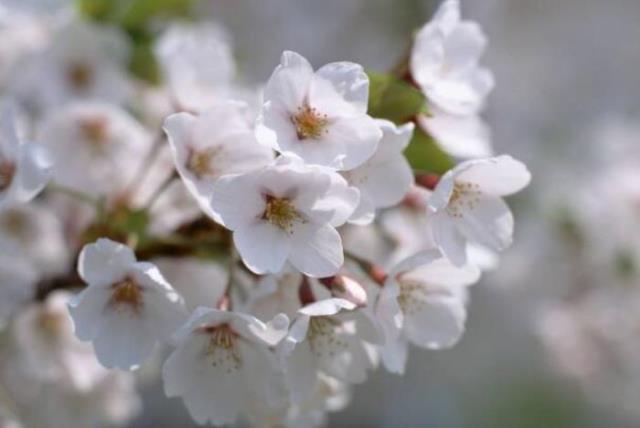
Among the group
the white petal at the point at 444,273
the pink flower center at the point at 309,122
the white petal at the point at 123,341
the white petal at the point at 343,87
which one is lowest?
the white petal at the point at 123,341

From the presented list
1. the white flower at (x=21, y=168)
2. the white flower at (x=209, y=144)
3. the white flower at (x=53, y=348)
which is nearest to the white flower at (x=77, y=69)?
the white flower at (x=53, y=348)

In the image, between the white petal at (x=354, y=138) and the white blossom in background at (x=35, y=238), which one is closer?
the white petal at (x=354, y=138)

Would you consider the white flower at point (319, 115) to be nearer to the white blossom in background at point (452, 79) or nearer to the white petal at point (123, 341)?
the white blossom in background at point (452, 79)

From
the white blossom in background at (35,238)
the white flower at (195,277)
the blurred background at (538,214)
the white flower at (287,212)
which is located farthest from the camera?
the blurred background at (538,214)

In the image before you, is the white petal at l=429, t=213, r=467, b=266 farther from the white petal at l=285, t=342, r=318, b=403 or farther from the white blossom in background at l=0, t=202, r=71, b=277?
the white blossom in background at l=0, t=202, r=71, b=277

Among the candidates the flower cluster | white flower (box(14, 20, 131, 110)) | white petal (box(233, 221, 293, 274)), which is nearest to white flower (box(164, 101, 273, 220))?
the flower cluster

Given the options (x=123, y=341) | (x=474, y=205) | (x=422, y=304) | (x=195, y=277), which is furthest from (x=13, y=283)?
(x=474, y=205)
